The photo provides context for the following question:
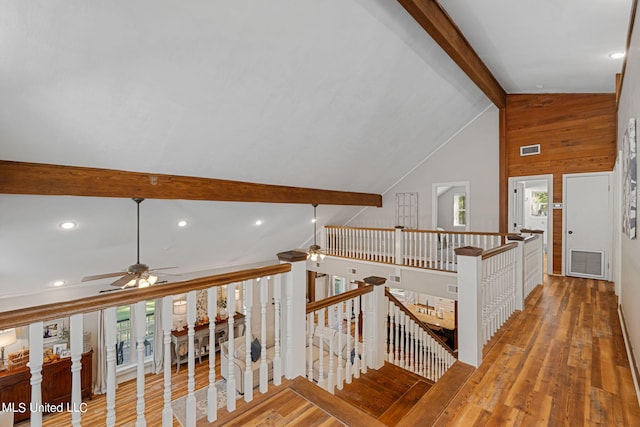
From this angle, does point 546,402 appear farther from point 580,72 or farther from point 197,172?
point 580,72

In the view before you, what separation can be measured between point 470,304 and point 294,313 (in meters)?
1.49

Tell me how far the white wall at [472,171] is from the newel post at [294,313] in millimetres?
6059

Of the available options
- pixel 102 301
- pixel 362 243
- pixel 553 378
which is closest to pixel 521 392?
pixel 553 378

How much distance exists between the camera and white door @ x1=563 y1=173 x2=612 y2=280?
17.9 feet

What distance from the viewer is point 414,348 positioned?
4.17 meters

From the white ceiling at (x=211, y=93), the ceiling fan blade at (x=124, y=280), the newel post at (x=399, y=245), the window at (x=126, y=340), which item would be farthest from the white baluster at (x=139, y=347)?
the window at (x=126, y=340)

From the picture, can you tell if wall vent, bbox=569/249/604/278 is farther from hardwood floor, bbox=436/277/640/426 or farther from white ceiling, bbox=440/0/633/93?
white ceiling, bbox=440/0/633/93

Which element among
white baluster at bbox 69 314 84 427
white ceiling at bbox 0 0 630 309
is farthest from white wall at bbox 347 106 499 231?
white baluster at bbox 69 314 84 427

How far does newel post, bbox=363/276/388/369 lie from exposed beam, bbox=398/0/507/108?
279 cm

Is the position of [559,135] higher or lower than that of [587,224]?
higher

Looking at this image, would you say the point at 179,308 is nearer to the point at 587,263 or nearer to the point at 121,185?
the point at 121,185

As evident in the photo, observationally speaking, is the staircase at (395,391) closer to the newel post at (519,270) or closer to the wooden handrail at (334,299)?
the wooden handrail at (334,299)

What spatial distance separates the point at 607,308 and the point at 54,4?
639 centimetres

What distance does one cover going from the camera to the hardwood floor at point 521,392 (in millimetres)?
1887
